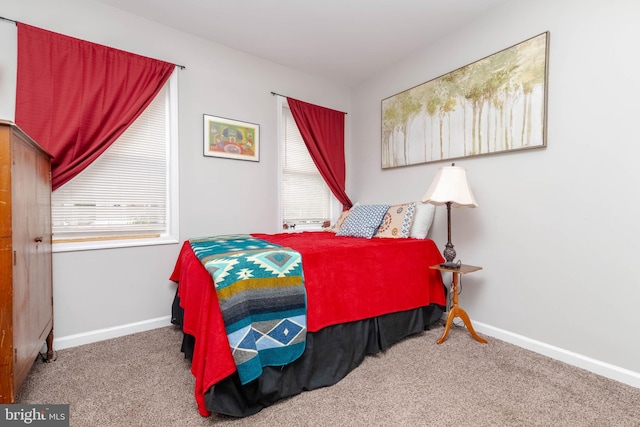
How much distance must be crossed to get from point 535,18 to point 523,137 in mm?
836

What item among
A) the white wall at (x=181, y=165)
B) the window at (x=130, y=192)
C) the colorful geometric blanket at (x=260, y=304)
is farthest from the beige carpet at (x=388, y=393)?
the window at (x=130, y=192)

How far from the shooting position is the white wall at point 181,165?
2.07 m

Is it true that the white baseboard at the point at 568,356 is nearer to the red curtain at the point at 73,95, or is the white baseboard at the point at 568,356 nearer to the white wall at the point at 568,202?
the white wall at the point at 568,202

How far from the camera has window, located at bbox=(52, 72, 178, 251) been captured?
2.16 m

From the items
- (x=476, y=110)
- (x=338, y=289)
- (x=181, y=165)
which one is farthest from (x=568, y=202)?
(x=181, y=165)

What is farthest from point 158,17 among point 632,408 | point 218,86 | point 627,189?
point 632,408

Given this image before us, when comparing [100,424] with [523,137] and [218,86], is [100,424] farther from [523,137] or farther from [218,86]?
[523,137]

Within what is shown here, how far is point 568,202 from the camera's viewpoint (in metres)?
1.88

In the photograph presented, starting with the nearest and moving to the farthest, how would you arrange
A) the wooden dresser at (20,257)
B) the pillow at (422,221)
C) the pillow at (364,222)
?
1. the wooden dresser at (20,257)
2. the pillow at (422,221)
3. the pillow at (364,222)

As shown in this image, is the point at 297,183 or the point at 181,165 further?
the point at 297,183

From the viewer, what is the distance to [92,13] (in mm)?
2166

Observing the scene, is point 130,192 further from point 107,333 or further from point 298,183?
point 298,183

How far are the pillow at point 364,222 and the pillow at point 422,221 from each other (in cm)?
31

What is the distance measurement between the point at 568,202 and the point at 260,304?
207cm
